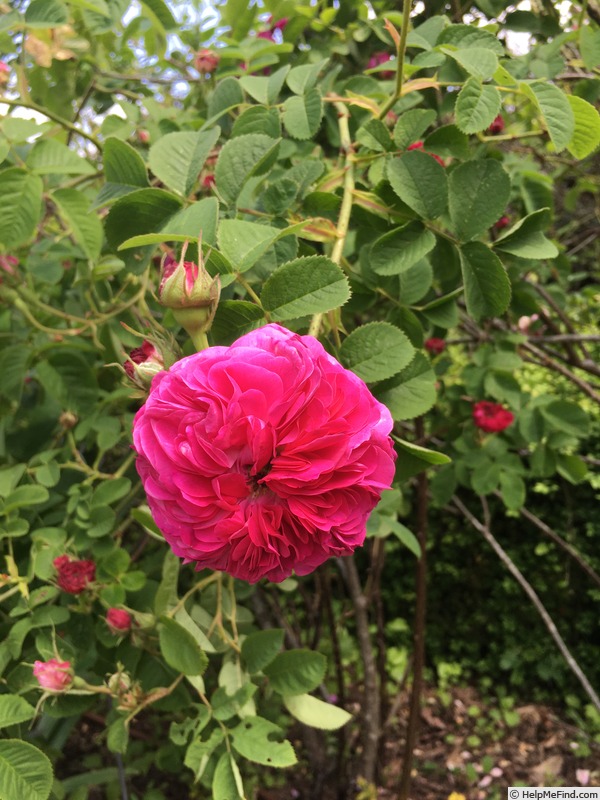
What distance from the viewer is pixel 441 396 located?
1.57m

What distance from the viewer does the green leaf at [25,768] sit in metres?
0.71

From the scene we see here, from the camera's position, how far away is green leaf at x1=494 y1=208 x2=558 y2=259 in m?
0.78

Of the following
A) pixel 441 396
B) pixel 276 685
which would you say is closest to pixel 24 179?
pixel 276 685

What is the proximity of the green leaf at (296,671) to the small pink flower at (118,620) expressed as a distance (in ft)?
0.69

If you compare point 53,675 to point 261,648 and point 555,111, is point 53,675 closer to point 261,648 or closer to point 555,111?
point 261,648

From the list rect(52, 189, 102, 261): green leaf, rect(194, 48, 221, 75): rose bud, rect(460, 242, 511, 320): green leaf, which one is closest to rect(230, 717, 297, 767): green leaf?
rect(460, 242, 511, 320): green leaf

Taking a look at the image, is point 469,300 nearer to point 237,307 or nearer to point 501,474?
point 237,307

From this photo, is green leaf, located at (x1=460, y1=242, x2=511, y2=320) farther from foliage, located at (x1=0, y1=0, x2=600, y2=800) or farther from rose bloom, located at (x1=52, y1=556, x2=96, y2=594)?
rose bloom, located at (x1=52, y1=556, x2=96, y2=594)

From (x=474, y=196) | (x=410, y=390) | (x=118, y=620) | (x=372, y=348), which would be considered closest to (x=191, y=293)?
(x=372, y=348)

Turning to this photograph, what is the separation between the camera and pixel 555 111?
705 mm

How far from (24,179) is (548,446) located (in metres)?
1.20

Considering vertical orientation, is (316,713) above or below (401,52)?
below

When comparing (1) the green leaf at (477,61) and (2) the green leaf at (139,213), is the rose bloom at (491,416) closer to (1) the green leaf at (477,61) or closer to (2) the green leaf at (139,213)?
(1) the green leaf at (477,61)

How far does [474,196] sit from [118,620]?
0.75 m
